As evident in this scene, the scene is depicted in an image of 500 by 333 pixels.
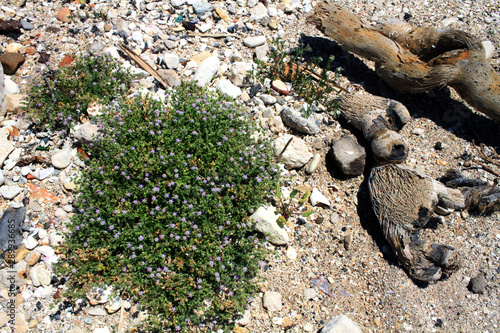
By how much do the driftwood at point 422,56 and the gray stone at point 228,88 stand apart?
175 cm

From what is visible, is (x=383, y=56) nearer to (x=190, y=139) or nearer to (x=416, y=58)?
(x=416, y=58)

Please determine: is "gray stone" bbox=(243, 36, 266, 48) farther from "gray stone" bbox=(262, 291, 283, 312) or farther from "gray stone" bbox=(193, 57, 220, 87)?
"gray stone" bbox=(262, 291, 283, 312)

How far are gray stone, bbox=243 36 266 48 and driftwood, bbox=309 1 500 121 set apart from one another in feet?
2.85

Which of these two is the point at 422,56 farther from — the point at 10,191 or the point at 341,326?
the point at 10,191

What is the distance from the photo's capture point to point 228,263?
407cm

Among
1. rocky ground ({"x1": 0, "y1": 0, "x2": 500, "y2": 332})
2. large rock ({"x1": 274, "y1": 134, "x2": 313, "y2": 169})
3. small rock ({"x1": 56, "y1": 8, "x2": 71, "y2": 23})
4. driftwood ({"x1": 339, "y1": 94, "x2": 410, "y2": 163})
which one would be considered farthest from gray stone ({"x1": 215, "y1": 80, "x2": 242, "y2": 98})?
small rock ({"x1": 56, "y1": 8, "x2": 71, "y2": 23})

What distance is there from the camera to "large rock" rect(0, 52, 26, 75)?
18.7 feet

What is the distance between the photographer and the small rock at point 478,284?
459 centimetres

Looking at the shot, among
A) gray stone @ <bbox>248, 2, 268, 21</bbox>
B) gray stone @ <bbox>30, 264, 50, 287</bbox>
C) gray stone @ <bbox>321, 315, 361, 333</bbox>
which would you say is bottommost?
gray stone @ <bbox>30, 264, 50, 287</bbox>

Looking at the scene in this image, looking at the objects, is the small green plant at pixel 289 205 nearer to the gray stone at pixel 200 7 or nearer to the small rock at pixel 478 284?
the small rock at pixel 478 284

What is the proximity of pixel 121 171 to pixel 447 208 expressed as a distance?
14.2 ft

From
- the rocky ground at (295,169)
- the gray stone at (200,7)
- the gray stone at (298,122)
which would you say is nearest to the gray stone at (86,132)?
the rocky ground at (295,169)

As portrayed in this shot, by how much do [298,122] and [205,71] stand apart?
5.33 feet

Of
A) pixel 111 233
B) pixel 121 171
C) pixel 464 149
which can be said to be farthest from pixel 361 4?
pixel 111 233
